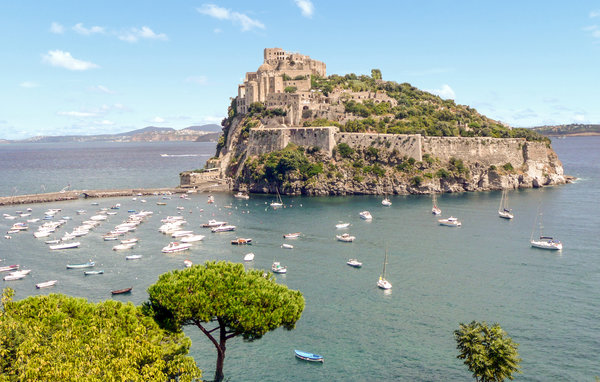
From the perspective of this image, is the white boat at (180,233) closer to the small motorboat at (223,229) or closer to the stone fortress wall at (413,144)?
the small motorboat at (223,229)

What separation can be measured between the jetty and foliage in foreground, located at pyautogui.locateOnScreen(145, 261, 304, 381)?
68163 mm

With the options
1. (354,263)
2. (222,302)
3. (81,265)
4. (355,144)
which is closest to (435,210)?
(355,144)

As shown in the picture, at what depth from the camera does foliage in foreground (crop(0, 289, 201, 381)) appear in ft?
51.0

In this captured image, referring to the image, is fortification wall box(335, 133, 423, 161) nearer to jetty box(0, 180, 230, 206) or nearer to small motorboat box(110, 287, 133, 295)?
jetty box(0, 180, 230, 206)

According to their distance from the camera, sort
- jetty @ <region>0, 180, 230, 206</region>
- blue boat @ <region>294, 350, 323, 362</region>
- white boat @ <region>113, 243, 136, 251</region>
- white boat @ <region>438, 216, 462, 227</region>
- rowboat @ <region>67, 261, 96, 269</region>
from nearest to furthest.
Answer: blue boat @ <region>294, 350, 323, 362</region>
rowboat @ <region>67, 261, 96, 269</region>
white boat @ <region>113, 243, 136, 251</region>
white boat @ <region>438, 216, 462, 227</region>
jetty @ <region>0, 180, 230, 206</region>

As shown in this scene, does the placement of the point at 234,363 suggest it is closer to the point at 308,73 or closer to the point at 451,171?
the point at 451,171

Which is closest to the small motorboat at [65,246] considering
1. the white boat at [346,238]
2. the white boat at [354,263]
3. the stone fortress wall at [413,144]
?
the white boat at [346,238]

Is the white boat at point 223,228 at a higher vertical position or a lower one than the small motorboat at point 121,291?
higher

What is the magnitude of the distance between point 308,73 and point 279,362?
89.8m

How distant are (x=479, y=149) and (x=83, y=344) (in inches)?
3476

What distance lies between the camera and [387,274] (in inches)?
1697

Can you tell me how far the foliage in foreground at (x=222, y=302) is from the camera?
2208 centimetres

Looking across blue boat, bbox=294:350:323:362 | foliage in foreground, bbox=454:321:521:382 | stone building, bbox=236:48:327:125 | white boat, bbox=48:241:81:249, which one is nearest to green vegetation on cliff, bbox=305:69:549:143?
stone building, bbox=236:48:327:125

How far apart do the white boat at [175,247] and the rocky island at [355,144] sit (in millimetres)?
34897
